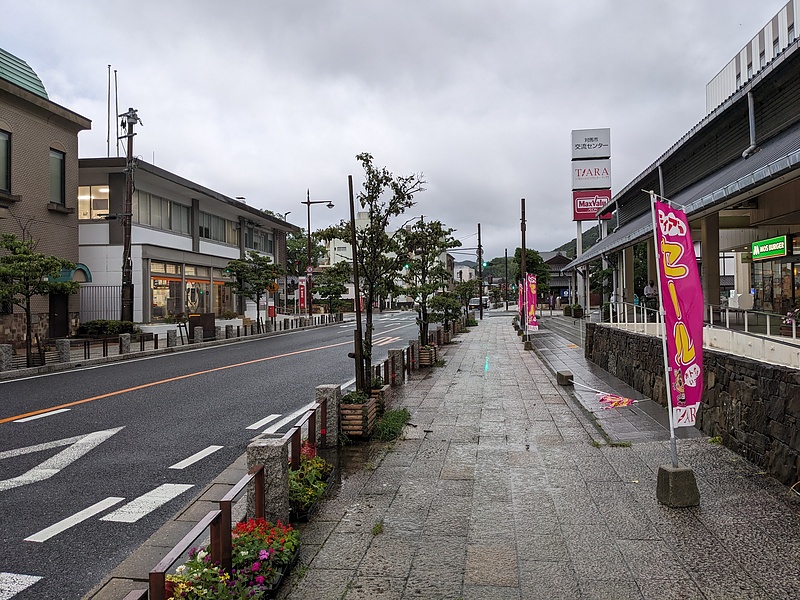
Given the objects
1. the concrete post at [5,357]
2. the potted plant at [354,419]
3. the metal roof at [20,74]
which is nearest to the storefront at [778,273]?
A: the potted plant at [354,419]

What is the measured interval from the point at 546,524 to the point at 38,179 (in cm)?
2576

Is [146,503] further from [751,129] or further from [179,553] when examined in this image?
[751,129]

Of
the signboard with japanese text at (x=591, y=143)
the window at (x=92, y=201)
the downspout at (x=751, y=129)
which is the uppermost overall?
the signboard with japanese text at (x=591, y=143)

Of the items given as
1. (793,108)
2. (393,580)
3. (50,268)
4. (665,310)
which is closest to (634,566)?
(393,580)

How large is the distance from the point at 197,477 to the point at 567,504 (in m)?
4.20

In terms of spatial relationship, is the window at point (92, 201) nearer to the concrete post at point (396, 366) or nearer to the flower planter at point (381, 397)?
the concrete post at point (396, 366)

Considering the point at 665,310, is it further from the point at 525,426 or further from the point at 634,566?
the point at 525,426

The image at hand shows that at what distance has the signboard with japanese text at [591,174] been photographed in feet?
142

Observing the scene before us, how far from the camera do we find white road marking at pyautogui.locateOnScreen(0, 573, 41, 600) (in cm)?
409

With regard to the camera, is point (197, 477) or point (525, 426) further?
point (525, 426)

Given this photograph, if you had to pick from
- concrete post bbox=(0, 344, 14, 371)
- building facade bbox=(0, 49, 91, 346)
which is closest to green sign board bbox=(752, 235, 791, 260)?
Answer: concrete post bbox=(0, 344, 14, 371)

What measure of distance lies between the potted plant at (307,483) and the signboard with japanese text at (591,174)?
4076 cm

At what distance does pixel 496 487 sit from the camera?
619 centimetres

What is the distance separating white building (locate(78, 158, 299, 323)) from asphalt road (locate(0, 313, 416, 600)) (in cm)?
1499
